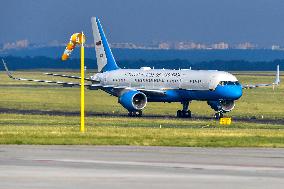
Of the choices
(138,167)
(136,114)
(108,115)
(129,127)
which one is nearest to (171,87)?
(136,114)

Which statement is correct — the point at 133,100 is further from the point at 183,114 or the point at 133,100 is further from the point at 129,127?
the point at 129,127

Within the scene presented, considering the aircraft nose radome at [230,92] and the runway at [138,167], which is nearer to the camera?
the runway at [138,167]

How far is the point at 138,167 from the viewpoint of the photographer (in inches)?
→ 1364

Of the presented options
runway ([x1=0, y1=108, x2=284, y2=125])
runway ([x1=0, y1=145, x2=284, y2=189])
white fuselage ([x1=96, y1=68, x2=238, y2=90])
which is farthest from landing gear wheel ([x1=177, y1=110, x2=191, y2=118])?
runway ([x1=0, y1=145, x2=284, y2=189])

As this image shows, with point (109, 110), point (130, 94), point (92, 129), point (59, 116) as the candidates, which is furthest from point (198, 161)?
point (109, 110)

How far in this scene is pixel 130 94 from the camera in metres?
85.7

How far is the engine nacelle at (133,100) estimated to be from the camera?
8444cm

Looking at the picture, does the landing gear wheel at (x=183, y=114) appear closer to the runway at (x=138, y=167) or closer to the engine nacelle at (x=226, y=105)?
the engine nacelle at (x=226, y=105)

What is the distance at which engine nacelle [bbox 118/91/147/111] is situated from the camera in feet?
277

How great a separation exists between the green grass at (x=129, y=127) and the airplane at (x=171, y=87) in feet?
6.91

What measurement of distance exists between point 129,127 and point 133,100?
917 inches

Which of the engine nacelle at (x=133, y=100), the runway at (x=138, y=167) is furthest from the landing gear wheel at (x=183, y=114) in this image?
the runway at (x=138, y=167)

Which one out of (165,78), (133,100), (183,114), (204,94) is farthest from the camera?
(165,78)

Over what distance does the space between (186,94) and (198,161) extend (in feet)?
158
